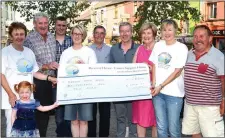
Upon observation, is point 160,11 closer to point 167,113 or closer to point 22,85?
point 167,113

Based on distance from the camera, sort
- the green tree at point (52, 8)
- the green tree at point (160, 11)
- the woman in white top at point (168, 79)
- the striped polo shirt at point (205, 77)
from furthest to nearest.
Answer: the green tree at point (160, 11) → the green tree at point (52, 8) → the woman in white top at point (168, 79) → the striped polo shirt at point (205, 77)

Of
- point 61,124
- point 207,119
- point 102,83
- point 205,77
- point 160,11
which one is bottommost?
point 61,124

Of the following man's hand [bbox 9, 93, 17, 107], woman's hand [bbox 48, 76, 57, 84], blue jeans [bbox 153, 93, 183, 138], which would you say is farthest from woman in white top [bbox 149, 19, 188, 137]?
man's hand [bbox 9, 93, 17, 107]

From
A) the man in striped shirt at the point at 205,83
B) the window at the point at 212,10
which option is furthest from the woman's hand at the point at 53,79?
the window at the point at 212,10

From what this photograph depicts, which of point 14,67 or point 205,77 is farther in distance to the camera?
point 14,67

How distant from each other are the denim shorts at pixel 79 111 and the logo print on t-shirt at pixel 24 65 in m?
0.79

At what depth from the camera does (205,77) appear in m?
4.35

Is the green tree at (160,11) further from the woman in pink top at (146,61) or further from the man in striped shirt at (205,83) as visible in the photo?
the man in striped shirt at (205,83)

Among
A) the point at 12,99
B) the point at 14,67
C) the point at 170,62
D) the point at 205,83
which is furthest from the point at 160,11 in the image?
the point at 12,99

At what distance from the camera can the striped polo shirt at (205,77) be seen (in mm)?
4297

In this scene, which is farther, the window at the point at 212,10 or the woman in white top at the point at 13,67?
the window at the point at 212,10

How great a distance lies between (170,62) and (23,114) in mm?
2061

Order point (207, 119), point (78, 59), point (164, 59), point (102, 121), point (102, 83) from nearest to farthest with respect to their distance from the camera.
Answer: point (207, 119), point (164, 59), point (78, 59), point (102, 83), point (102, 121)

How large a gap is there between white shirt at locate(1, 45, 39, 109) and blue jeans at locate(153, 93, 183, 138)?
181 centimetres
